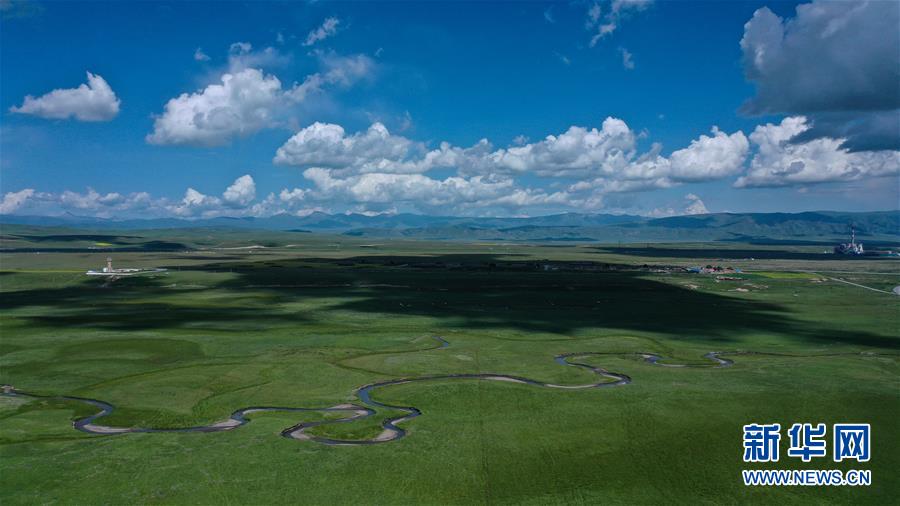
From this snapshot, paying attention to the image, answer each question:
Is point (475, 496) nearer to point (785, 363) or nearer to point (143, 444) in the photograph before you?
point (143, 444)

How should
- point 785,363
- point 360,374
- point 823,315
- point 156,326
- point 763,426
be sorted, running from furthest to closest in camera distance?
1. point 823,315
2. point 156,326
3. point 785,363
4. point 360,374
5. point 763,426

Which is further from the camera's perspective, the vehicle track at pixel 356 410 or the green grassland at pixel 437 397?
the vehicle track at pixel 356 410

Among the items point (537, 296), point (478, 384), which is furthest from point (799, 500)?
point (537, 296)

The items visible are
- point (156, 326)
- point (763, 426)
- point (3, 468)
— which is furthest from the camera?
point (156, 326)

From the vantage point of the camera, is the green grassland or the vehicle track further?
the vehicle track

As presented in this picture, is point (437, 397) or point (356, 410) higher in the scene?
point (437, 397)

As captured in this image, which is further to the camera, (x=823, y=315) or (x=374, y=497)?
(x=823, y=315)

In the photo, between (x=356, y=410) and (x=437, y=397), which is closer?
(x=356, y=410)
